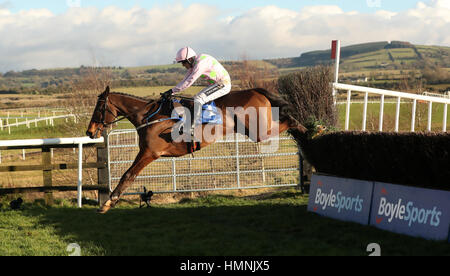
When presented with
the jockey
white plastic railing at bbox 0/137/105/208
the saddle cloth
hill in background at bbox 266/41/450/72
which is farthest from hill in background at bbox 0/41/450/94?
the saddle cloth

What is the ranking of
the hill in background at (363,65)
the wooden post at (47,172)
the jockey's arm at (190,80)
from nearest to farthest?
the jockey's arm at (190,80) < the wooden post at (47,172) < the hill in background at (363,65)

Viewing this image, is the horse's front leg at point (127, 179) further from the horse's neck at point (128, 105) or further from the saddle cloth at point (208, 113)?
the saddle cloth at point (208, 113)

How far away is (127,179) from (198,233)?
1.91 m

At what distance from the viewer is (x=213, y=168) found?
461 inches

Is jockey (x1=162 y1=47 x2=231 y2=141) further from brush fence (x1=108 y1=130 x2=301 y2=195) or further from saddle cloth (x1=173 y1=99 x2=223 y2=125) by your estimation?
brush fence (x1=108 y1=130 x2=301 y2=195)

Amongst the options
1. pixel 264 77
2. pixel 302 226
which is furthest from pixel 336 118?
pixel 264 77

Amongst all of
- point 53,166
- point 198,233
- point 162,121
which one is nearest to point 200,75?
point 162,121

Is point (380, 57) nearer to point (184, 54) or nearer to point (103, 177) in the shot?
point (103, 177)

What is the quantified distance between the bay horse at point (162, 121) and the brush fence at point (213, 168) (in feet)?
8.54

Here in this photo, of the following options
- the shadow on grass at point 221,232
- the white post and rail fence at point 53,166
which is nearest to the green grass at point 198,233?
the shadow on grass at point 221,232

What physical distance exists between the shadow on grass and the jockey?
1.56 meters

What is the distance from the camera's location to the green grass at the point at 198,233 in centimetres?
531

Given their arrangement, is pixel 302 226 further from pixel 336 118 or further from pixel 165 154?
pixel 336 118
